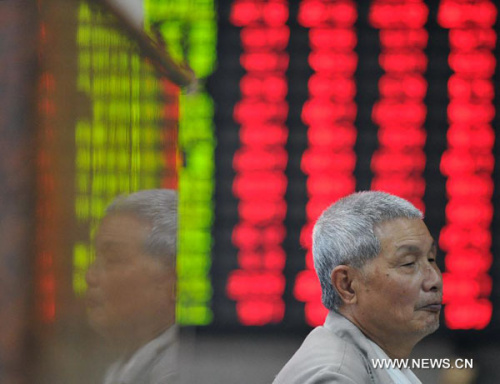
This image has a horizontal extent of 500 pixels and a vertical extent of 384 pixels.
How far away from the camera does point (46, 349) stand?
27 centimetres

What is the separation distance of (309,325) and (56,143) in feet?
6.19

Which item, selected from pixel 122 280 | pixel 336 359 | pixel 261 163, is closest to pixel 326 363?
pixel 336 359

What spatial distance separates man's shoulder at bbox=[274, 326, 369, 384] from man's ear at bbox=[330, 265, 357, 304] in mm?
60

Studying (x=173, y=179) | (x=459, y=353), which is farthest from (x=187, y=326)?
(x=173, y=179)

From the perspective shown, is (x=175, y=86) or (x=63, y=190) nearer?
(x=63, y=190)

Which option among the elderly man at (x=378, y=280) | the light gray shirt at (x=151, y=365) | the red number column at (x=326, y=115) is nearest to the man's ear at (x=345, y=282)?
the elderly man at (x=378, y=280)

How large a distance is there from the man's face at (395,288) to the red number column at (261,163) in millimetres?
966

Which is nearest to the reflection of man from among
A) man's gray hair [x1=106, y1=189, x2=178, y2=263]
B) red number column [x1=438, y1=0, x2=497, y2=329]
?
man's gray hair [x1=106, y1=189, x2=178, y2=263]

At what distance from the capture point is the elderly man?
3.83 feet

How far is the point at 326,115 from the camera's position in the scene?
217 cm

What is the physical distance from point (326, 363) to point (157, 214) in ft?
1.95

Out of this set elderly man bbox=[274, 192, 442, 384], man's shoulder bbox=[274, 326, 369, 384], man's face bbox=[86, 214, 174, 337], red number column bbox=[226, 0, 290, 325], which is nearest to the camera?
man's face bbox=[86, 214, 174, 337]

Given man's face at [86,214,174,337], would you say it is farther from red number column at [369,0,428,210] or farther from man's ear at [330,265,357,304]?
red number column at [369,0,428,210]

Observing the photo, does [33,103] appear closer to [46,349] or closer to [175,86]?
[46,349]
